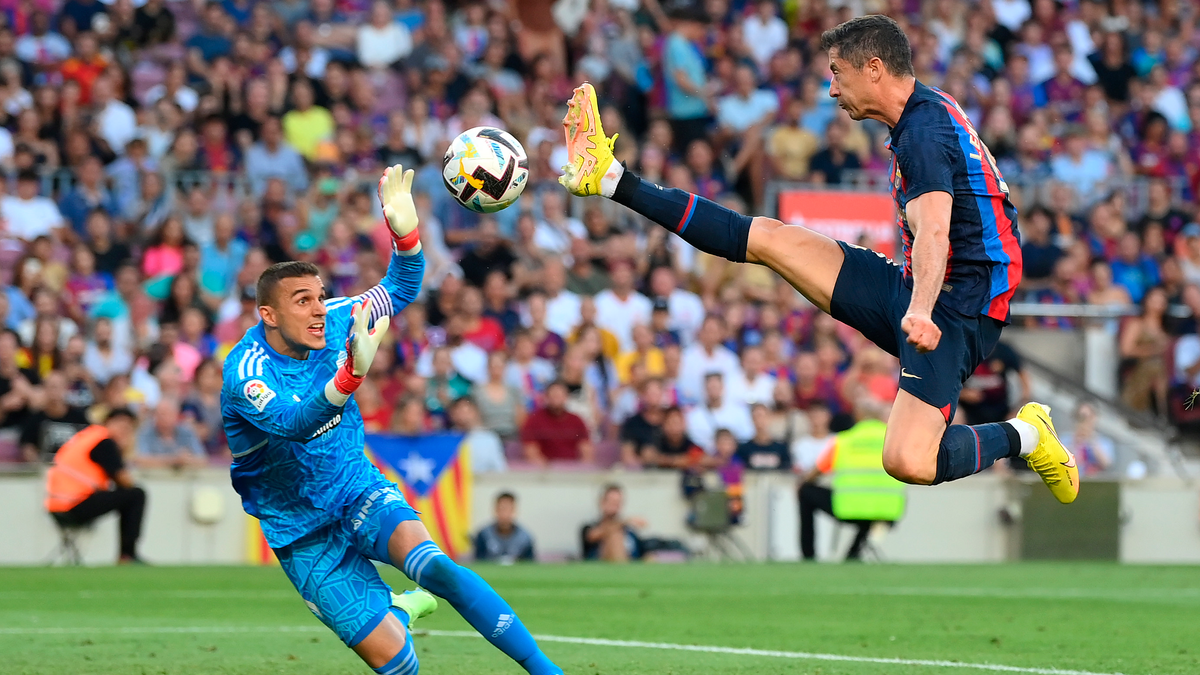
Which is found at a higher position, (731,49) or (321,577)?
(731,49)

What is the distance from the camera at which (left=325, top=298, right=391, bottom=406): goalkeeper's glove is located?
18.3 ft

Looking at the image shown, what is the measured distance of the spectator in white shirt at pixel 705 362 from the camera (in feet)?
53.4

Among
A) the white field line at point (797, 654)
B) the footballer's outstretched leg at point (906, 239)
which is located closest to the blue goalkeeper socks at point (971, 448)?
the footballer's outstretched leg at point (906, 239)

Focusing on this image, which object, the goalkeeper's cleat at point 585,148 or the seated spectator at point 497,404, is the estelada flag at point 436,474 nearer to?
the seated spectator at point 497,404

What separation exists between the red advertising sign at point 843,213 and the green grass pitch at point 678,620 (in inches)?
185

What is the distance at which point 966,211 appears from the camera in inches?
258

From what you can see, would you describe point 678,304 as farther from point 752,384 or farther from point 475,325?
point 475,325

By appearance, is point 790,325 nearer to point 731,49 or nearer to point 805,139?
point 805,139

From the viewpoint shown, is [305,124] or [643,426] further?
[305,124]

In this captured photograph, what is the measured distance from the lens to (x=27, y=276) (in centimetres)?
1530

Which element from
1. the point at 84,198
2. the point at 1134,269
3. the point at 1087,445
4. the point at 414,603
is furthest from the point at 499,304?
the point at 414,603

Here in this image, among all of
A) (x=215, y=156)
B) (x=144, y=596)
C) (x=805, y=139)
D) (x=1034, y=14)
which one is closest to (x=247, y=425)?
(x=144, y=596)

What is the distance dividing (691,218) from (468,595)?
1818 mm

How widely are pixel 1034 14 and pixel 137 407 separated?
1328cm
